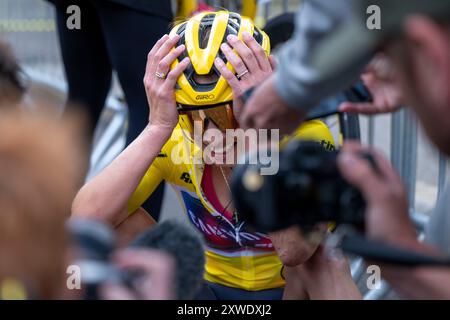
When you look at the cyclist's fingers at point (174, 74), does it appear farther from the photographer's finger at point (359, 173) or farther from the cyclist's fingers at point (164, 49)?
the photographer's finger at point (359, 173)

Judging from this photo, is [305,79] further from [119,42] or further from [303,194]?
[119,42]

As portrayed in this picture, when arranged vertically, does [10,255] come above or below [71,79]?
below

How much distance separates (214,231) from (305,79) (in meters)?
1.27

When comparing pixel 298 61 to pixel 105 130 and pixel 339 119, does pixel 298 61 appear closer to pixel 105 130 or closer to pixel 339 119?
pixel 339 119

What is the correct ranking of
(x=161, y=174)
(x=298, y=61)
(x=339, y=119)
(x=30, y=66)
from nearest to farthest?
(x=298, y=61) → (x=161, y=174) → (x=339, y=119) → (x=30, y=66)

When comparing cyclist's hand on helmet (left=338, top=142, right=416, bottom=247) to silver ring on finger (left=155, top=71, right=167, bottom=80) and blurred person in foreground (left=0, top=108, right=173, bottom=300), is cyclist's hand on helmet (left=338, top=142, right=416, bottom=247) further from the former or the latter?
silver ring on finger (left=155, top=71, right=167, bottom=80)

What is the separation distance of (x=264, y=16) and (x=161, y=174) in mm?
2595

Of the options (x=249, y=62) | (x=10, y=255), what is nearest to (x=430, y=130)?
(x=10, y=255)

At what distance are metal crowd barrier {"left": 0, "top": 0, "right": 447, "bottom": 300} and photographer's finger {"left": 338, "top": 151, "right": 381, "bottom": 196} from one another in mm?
356

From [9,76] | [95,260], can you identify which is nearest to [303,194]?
[95,260]

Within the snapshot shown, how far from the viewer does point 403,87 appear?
4.66 ft

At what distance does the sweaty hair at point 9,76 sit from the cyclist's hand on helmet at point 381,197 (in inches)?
64.3

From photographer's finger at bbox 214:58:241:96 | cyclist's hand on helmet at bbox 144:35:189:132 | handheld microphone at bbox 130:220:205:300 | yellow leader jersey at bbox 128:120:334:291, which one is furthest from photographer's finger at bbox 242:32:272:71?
handheld microphone at bbox 130:220:205:300

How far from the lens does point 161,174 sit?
3.02 meters
